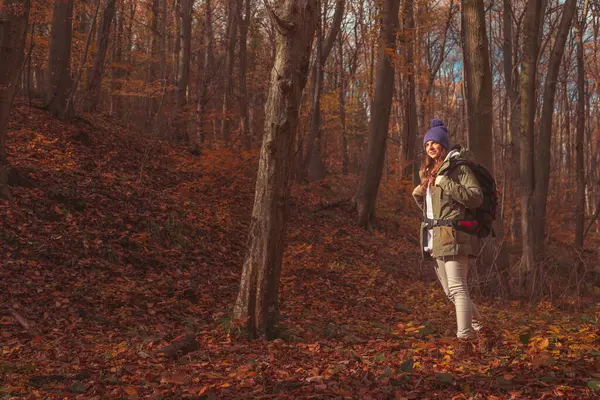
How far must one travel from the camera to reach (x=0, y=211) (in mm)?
7875

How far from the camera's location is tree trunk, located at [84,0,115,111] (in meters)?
15.4

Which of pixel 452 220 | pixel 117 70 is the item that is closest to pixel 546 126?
pixel 452 220

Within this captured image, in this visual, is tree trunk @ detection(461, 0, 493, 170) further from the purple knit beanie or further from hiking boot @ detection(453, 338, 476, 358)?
hiking boot @ detection(453, 338, 476, 358)

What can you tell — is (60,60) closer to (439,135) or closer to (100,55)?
(100,55)

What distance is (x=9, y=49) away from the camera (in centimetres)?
825

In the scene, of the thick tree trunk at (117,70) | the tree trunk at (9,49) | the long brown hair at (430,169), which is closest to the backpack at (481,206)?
the long brown hair at (430,169)

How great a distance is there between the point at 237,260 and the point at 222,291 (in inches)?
69.4

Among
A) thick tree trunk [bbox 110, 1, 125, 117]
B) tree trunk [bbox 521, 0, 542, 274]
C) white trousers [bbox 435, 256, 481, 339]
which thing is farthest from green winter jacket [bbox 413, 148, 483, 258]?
thick tree trunk [bbox 110, 1, 125, 117]

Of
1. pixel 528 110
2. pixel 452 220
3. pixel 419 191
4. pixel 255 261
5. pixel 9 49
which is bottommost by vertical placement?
pixel 255 261

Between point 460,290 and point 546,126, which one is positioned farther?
point 546,126

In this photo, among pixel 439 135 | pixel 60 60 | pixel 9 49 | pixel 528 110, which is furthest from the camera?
pixel 60 60

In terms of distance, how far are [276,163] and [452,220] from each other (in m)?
1.82

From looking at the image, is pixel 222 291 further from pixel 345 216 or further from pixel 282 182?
pixel 345 216

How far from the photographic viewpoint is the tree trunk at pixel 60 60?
13.2m
